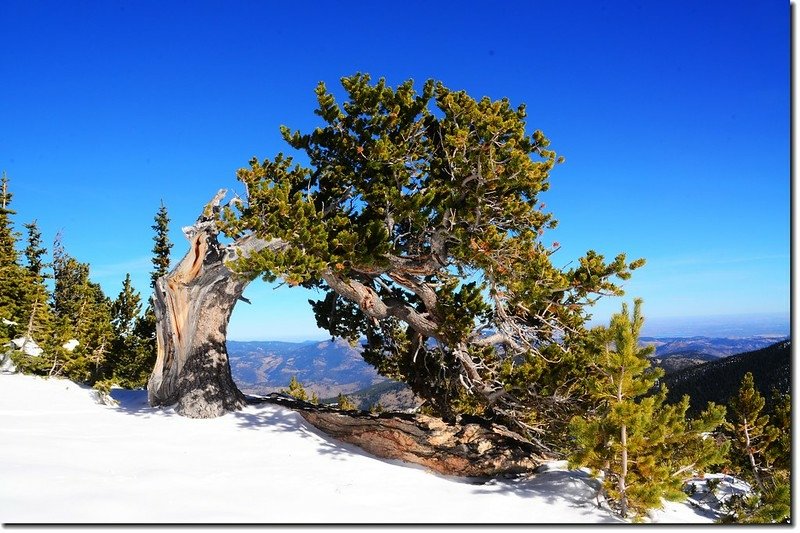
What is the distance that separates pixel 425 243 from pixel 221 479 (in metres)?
7.72

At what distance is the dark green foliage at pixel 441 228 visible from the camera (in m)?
9.27

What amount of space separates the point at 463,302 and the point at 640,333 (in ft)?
14.5

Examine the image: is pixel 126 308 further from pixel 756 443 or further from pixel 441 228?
pixel 756 443

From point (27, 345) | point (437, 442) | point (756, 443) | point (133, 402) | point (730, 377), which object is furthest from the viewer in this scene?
point (730, 377)

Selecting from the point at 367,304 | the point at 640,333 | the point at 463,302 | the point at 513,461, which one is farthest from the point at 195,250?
the point at 640,333

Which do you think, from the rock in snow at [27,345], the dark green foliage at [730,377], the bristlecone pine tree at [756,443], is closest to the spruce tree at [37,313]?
the rock in snow at [27,345]

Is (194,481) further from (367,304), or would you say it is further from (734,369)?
(734,369)

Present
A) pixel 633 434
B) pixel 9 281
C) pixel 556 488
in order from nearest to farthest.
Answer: pixel 633 434
pixel 556 488
pixel 9 281

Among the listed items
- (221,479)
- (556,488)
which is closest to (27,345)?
(221,479)

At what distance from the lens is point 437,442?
10.5 m

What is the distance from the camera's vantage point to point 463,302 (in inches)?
429

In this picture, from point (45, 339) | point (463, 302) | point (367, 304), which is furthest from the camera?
point (45, 339)

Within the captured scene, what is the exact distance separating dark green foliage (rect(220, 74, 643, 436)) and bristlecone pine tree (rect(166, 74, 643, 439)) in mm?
35

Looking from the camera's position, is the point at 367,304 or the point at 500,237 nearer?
the point at 500,237
